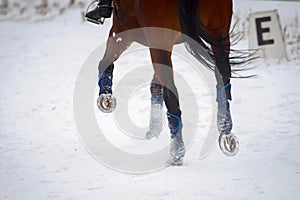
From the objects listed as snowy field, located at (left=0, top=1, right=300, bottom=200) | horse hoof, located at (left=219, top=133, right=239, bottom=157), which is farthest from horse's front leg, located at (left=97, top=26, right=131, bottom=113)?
horse hoof, located at (left=219, top=133, right=239, bottom=157)

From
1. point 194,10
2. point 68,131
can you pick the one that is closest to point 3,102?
point 68,131

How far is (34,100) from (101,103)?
2.07 m

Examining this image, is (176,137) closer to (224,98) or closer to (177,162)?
(177,162)

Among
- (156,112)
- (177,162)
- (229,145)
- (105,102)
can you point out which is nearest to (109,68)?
(105,102)

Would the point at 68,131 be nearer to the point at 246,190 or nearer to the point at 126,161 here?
the point at 126,161

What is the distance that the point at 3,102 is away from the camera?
6098mm

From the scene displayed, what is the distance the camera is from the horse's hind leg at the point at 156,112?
15.6 ft

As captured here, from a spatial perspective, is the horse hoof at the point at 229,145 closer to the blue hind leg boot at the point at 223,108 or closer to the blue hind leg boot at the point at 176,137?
the blue hind leg boot at the point at 223,108

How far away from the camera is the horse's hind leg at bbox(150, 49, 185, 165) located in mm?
3715

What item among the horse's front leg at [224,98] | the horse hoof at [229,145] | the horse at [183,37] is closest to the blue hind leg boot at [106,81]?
the horse at [183,37]

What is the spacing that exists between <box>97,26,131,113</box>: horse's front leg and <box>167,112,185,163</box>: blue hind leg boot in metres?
0.66

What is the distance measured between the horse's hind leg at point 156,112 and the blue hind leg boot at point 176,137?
78 centimetres

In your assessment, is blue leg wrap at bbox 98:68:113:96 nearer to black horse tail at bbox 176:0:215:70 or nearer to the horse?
the horse

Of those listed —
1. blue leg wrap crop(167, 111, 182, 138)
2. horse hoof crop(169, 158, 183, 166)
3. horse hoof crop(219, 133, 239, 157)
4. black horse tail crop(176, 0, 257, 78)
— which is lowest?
horse hoof crop(169, 158, 183, 166)
